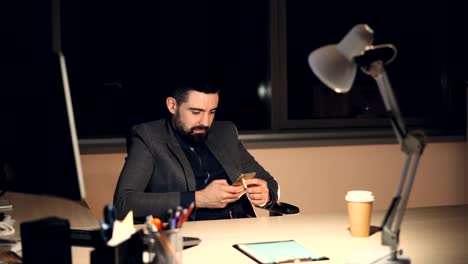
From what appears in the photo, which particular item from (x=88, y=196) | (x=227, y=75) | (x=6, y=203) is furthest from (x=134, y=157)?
(x=227, y=75)

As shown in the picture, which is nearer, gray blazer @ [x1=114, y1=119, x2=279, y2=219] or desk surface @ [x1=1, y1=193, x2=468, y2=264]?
desk surface @ [x1=1, y1=193, x2=468, y2=264]

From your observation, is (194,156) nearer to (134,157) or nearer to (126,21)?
(134,157)

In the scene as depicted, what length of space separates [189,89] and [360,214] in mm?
1136

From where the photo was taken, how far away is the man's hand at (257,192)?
2.60 metres

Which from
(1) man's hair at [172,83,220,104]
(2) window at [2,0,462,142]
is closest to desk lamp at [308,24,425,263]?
(1) man's hair at [172,83,220,104]

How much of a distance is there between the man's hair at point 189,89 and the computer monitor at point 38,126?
1348 millimetres

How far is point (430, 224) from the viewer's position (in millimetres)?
2170

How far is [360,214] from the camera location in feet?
6.53

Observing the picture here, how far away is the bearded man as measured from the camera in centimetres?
255

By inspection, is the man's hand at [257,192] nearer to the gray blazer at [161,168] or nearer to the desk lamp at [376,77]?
the gray blazer at [161,168]

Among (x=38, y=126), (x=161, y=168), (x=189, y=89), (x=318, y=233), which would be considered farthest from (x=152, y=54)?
(x=38, y=126)

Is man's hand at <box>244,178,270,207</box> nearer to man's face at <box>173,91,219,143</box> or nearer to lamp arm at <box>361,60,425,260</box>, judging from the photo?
man's face at <box>173,91,219,143</box>

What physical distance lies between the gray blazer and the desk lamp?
3.95ft

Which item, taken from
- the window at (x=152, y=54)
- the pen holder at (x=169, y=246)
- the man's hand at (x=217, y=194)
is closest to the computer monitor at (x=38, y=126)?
the pen holder at (x=169, y=246)
